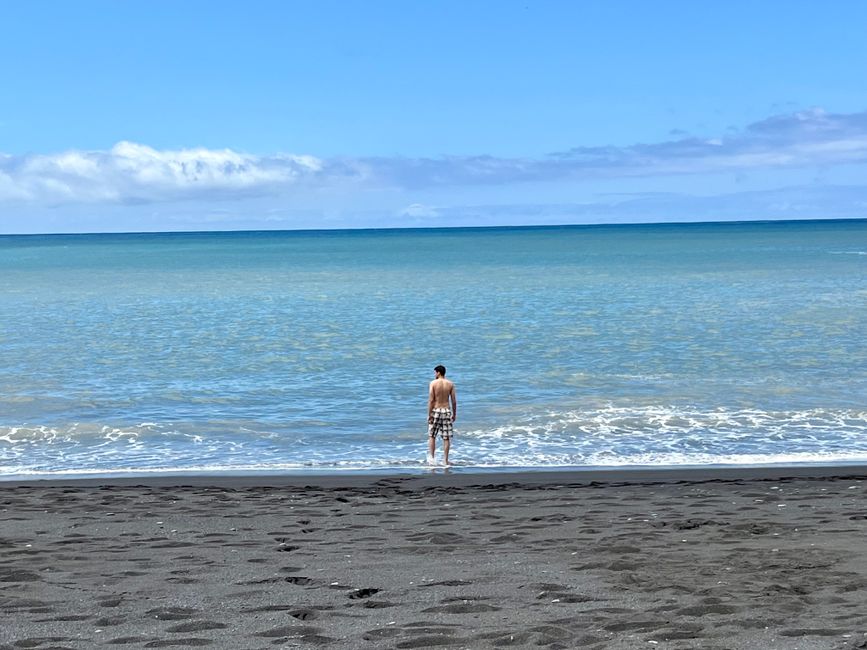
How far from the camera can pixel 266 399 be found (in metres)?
23.8

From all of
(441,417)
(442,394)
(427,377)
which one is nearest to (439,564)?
(441,417)

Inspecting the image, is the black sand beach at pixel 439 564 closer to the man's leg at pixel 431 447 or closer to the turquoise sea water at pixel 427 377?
the man's leg at pixel 431 447

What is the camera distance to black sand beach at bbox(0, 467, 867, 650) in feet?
25.8

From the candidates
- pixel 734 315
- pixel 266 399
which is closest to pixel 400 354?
pixel 266 399

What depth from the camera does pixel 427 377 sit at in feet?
88.7

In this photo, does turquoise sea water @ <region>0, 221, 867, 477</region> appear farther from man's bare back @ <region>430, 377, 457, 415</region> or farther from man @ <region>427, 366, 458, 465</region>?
man's bare back @ <region>430, 377, 457, 415</region>

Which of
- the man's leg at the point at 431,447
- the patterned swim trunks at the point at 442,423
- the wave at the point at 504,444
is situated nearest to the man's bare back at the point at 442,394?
the patterned swim trunks at the point at 442,423

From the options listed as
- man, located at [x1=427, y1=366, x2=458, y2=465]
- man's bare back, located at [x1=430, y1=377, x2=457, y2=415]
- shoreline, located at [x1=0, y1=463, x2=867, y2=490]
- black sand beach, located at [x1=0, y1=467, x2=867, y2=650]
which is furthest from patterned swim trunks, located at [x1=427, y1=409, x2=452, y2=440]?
black sand beach, located at [x1=0, y1=467, x2=867, y2=650]

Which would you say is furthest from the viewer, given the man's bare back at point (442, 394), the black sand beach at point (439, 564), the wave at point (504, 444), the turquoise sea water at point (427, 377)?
the turquoise sea water at point (427, 377)

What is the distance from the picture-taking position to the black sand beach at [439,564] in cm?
787

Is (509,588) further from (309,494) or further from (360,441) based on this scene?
(360,441)

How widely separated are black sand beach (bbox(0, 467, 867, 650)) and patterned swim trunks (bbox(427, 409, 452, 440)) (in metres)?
2.25

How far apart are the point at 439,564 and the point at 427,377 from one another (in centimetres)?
1710

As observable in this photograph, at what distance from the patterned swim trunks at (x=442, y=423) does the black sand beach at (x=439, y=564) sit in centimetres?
225
